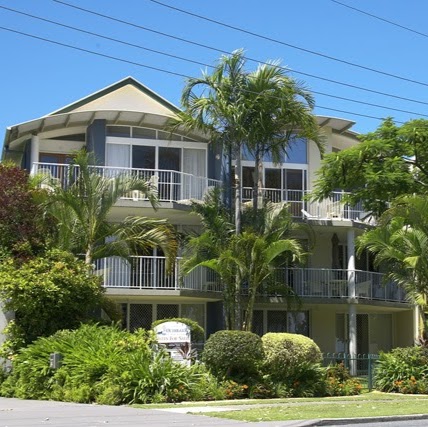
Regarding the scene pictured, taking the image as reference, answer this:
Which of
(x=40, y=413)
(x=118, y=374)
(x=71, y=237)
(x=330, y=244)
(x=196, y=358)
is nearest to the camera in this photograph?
(x=40, y=413)

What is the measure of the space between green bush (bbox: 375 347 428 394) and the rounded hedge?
3242 millimetres

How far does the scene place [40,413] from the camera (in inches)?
623

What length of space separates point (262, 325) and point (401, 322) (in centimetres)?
729

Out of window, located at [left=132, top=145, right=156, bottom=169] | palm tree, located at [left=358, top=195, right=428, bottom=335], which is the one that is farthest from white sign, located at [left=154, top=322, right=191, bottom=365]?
window, located at [left=132, top=145, right=156, bottom=169]

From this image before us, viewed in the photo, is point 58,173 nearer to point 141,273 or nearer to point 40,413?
point 141,273

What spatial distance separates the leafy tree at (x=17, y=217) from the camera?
77.9ft

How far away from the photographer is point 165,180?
1174 inches

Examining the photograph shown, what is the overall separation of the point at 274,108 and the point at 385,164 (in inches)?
158

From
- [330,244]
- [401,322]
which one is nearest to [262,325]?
[330,244]

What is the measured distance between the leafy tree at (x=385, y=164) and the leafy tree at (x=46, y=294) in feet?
30.5

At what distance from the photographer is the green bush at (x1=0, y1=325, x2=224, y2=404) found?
1848cm

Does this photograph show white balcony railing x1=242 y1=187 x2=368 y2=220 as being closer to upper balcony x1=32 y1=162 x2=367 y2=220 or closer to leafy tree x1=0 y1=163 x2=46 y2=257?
upper balcony x1=32 y1=162 x2=367 y2=220

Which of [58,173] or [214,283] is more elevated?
[58,173]

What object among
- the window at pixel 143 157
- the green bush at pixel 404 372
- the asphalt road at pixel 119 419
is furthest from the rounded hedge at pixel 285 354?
the window at pixel 143 157
